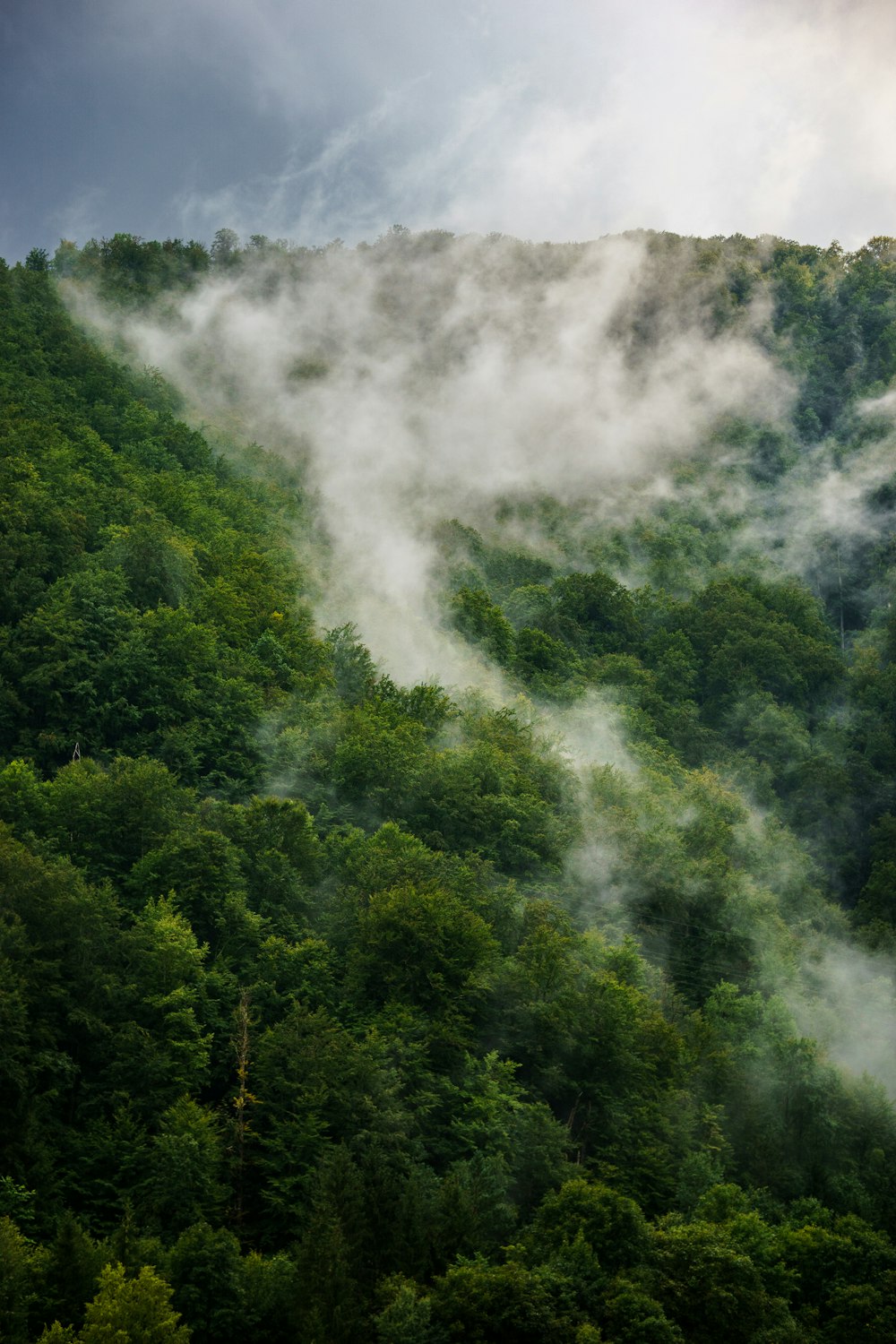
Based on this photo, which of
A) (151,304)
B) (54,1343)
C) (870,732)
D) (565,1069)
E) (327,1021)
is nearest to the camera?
(54,1343)

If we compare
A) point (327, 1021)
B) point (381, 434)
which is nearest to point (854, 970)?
point (327, 1021)

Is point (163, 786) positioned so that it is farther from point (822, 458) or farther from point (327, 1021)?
point (822, 458)

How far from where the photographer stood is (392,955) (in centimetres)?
→ 6512

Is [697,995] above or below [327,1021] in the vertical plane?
above

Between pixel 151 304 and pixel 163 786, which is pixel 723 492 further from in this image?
pixel 163 786

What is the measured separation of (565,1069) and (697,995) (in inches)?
876

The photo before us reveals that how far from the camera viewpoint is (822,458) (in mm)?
190125

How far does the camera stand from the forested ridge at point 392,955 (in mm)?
47656

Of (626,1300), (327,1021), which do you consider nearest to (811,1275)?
(626,1300)

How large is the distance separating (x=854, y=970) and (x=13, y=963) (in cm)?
6321

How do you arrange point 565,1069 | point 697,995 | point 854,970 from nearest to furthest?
point 565,1069 < point 697,995 < point 854,970

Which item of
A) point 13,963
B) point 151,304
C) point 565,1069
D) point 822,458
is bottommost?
point 13,963

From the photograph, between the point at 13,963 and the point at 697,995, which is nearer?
the point at 13,963

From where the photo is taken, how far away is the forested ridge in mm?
47656
